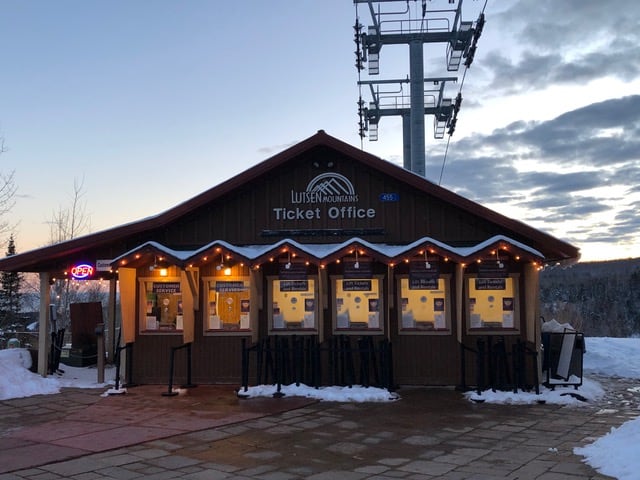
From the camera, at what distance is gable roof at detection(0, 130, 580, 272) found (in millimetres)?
11898

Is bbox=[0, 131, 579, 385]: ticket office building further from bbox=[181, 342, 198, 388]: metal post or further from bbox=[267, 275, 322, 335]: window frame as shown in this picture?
bbox=[181, 342, 198, 388]: metal post

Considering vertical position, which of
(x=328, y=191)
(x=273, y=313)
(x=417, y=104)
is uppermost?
(x=417, y=104)

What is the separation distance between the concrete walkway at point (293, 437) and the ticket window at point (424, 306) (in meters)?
1.45

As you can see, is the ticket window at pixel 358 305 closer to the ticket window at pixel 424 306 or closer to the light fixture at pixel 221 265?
the ticket window at pixel 424 306

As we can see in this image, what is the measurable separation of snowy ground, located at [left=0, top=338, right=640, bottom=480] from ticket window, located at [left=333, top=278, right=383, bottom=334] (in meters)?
1.53

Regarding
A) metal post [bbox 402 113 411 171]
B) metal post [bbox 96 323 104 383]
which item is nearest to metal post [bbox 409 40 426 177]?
metal post [bbox 402 113 411 171]

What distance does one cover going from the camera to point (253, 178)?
41.8 ft

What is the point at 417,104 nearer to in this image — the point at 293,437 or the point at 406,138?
the point at 406,138

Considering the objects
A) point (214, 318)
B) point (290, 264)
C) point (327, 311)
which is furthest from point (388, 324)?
point (214, 318)

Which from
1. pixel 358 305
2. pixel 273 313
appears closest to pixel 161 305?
pixel 273 313

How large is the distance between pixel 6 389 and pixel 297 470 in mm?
7797

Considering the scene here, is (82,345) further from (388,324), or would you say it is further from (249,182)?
(388,324)

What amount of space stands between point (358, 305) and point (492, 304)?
279 cm

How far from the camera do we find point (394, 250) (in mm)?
11891
